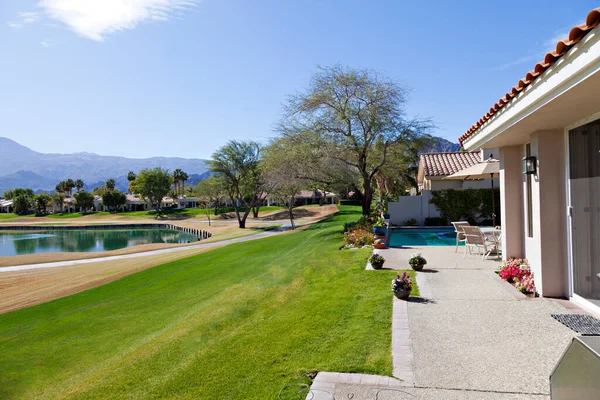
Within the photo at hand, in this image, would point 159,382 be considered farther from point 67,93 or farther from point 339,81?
point 67,93

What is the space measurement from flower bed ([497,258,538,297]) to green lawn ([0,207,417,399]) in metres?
2.13

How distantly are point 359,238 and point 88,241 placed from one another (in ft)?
140

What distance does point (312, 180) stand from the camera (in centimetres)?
1844

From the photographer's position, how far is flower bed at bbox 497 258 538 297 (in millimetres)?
6379

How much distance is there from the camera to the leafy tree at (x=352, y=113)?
659 inches

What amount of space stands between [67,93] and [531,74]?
40985mm

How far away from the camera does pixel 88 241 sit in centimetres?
4609

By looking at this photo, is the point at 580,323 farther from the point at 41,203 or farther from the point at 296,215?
the point at 41,203

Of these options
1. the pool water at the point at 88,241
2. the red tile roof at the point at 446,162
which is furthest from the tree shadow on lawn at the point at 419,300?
the pool water at the point at 88,241

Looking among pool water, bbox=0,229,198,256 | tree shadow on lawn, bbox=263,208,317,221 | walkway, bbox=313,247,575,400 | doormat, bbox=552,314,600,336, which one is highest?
doormat, bbox=552,314,600,336

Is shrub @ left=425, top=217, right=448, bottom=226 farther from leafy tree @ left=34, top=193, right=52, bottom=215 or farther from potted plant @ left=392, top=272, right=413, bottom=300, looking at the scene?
leafy tree @ left=34, top=193, right=52, bottom=215

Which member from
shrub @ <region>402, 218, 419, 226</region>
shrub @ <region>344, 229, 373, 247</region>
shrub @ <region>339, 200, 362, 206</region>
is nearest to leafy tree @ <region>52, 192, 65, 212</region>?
shrub @ <region>339, 200, 362, 206</region>

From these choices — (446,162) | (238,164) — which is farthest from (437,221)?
(238,164)

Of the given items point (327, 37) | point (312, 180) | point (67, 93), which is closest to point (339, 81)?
point (327, 37)
